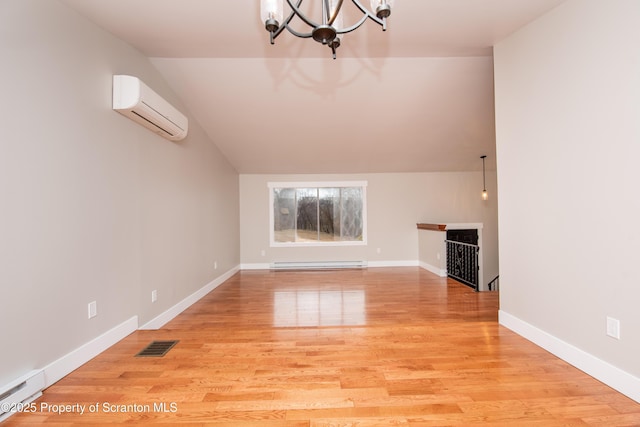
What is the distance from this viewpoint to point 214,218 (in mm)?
4938

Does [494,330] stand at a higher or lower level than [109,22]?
lower

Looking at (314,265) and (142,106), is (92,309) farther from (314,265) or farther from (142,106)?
(314,265)

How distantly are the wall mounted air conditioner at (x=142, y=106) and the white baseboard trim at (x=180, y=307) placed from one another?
1893mm

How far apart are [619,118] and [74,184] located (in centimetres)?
352

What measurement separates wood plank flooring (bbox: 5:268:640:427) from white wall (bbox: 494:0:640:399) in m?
0.36

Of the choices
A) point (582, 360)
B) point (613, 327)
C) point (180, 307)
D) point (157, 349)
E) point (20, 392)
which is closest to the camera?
point (20, 392)

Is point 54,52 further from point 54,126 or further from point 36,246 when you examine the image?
point 36,246

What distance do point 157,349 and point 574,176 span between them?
131 inches

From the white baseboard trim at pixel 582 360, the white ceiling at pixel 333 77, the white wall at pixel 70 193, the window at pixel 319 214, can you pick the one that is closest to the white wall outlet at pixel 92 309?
the white wall at pixel 70 193

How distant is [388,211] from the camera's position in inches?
268

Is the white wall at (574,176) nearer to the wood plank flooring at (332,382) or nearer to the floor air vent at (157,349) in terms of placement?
the wood plank flooring at (332,382)

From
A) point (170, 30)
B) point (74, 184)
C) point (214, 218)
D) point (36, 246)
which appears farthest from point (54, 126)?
point (214, 218)

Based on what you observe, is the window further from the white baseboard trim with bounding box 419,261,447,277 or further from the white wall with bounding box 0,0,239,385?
the white wall with bounding box 0,0,239,385

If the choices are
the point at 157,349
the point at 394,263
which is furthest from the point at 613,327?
the point at 394,263
